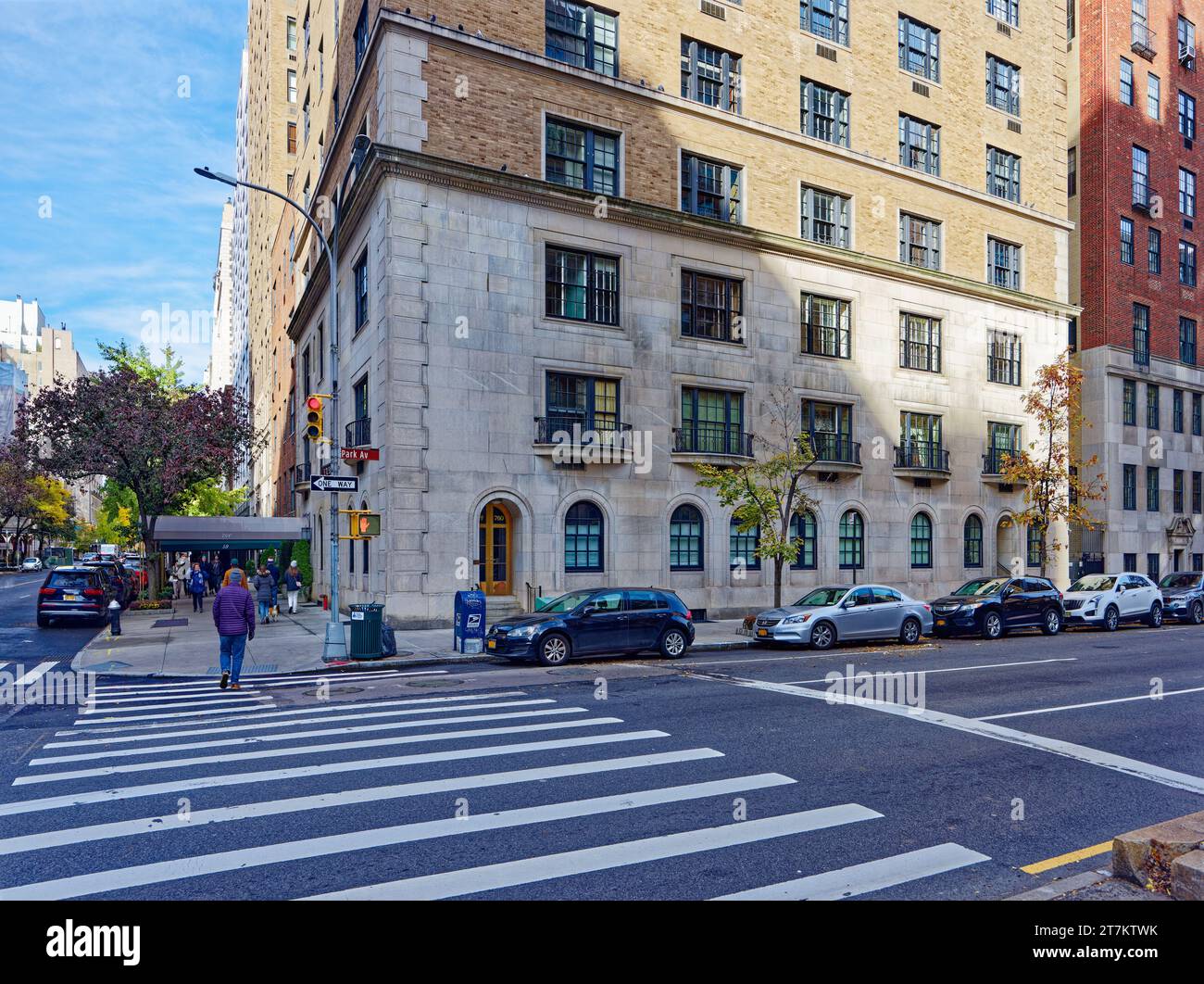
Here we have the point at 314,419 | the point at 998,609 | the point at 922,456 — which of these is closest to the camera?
the point at 314,419

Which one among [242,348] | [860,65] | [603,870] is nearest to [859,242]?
[860,65]

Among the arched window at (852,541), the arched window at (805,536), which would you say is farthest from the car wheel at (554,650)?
the arched window at (852,541)

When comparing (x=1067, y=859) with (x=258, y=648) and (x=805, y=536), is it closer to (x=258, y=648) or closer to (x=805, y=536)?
(x=258, y=648)

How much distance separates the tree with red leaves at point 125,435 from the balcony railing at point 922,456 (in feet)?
89.4

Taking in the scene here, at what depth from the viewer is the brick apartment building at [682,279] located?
75.9 ft

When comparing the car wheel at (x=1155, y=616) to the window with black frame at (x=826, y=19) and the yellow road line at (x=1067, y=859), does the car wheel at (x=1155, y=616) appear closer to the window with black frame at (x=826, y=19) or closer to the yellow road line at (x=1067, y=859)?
the window with black frame at (x=826, y=19)

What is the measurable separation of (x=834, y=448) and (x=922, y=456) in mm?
4340

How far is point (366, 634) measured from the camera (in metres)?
17.5

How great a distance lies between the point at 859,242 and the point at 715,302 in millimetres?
6785

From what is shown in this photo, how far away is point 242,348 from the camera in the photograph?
9750cm

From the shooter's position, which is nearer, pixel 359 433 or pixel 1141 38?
pixel 359 433


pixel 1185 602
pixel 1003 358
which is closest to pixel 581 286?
pixel 1003 358

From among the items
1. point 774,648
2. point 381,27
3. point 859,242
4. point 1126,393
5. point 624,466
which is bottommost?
point 774,648
